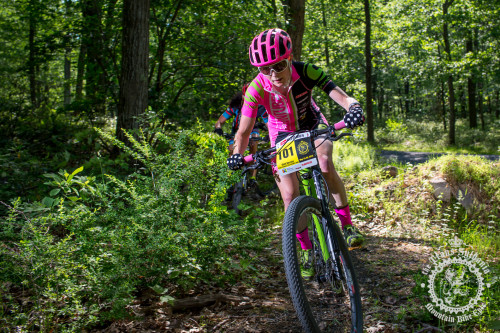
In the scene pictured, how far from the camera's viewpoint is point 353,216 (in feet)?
18.9

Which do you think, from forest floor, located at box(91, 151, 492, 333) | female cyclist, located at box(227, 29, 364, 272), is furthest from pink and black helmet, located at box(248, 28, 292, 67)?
forest floor, located at box(91, 151, 492, 333)

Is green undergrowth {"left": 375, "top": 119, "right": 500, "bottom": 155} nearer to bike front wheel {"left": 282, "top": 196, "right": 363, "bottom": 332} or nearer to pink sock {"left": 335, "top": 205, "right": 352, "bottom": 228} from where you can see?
pink sock {"left": 335, "top": 205, "right": 352, "bottom": 228}

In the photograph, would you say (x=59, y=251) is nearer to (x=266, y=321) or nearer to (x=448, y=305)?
(x=266, y=321)

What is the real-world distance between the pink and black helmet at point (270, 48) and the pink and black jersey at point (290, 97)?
25 cm

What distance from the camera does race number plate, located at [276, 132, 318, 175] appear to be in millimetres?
2623

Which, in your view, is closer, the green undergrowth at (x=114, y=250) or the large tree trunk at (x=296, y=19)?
the green undergrowth at (x=114, y=250)

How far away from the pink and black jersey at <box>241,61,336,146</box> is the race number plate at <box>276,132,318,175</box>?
24.8 inches

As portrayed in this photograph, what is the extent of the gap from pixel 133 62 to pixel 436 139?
20977 mm

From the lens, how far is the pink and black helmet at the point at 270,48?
287cm

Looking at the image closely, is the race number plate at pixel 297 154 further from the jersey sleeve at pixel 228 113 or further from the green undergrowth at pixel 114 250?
the jersey sleeve at pixel 228 113

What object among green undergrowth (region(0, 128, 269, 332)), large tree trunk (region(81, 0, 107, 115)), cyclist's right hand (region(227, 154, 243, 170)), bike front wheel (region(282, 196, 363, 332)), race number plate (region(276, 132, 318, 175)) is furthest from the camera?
large tree trunk (region(81, 0, 107, 115))

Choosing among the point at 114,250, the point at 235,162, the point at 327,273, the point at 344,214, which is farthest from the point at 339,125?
the point at 114,250

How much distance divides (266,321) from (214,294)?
0.56 metres

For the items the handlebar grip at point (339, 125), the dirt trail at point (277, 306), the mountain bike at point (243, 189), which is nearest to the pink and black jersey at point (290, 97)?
the handlebar grip at point (339, 125)
